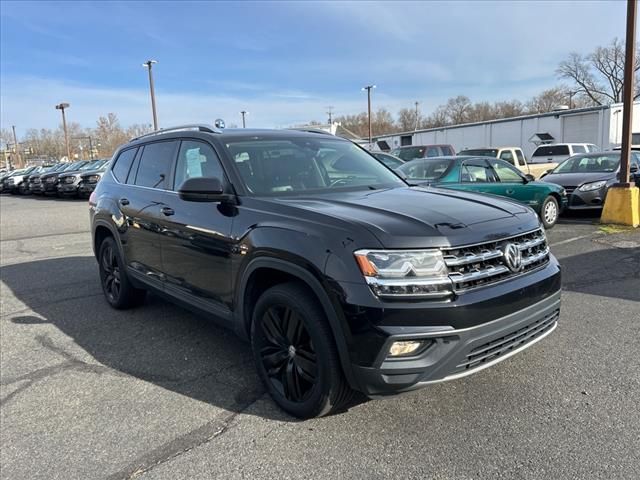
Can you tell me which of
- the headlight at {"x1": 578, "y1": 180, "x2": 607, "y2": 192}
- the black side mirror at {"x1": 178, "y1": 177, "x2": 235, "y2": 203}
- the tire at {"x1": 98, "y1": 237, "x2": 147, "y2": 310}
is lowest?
the tire at {"x1": 98, "y1": 237, "x2": 147, "y2": 310}

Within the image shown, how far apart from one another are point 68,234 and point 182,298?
350 inches

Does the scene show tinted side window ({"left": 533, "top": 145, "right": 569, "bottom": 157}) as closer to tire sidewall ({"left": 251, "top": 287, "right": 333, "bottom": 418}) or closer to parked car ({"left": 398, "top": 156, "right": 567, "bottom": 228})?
parked car ({"left": 398, "top": 156, "right": 567, "bottom": 228})

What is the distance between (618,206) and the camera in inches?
388

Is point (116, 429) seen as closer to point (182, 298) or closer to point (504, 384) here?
point (182, 298)

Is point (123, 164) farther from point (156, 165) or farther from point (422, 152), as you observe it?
point (422, 152)

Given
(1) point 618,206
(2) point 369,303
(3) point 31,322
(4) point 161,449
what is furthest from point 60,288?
(1) point 618,206

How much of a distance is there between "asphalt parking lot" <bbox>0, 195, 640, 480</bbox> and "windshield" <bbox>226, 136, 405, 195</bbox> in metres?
1.48

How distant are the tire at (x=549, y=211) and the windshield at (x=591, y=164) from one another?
265cm

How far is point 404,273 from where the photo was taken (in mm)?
2600

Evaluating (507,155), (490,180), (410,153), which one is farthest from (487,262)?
(410,153)

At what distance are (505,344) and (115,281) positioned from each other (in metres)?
4.26

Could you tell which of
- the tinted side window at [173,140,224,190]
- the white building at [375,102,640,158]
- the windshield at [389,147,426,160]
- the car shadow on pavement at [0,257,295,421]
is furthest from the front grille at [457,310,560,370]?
the white building at [375,102,640,158]

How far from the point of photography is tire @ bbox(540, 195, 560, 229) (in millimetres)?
9750

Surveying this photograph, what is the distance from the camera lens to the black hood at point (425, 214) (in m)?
2.68
